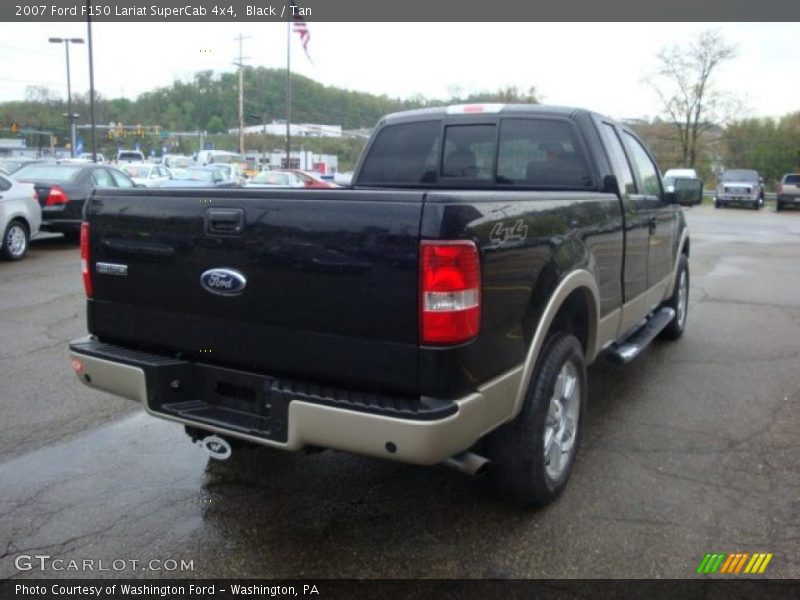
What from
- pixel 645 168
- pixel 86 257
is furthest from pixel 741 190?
pixel 86 257

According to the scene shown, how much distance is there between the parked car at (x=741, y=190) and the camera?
3581cm

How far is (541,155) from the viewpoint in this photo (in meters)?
4.65

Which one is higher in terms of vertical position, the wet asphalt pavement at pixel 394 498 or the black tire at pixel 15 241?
the black tire at pixel 15 241

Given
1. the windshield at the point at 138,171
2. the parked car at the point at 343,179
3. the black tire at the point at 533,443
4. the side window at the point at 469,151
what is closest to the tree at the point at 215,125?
the parked car at the point at 343,179

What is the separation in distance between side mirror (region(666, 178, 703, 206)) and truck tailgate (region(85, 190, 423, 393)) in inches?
150

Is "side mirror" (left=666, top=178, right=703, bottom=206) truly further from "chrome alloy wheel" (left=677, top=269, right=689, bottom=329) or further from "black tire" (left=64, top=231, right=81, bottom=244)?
"black tire" (left=64, top=231, right=81, bottom=244)

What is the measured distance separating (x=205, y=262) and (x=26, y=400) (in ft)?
9.02

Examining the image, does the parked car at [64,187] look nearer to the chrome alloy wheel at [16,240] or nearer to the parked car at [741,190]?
the chrome alloy wheel at [16,240]

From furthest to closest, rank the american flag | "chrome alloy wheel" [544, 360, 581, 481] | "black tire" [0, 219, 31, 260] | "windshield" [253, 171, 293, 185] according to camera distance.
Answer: the american flag, "windshield" [253, 171, 293, 185], "black tire" [0, 219, 31, 260], "chrome alloy wheel" [544, 360, 581, 481]

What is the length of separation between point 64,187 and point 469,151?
35.1ft

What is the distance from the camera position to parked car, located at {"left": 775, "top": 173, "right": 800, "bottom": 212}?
34719 millimetres

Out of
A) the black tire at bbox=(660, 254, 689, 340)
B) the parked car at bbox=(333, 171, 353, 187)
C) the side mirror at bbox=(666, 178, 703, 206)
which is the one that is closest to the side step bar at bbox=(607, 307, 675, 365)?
the black tire at bbox=(660, 254, 689, 340)

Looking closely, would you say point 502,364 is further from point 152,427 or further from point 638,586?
point 152,427

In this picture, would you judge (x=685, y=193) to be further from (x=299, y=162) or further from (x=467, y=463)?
(x=299, y=162)
